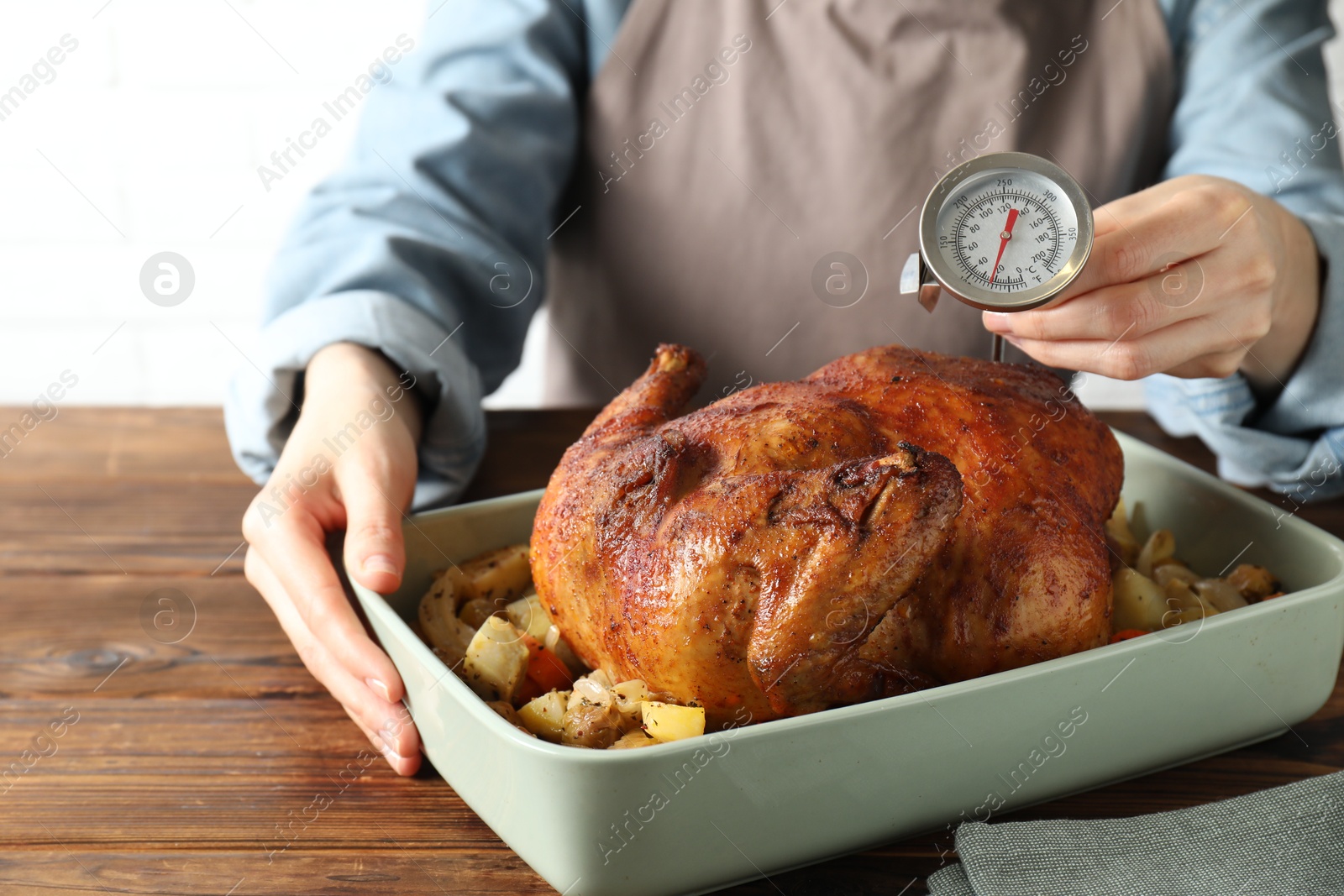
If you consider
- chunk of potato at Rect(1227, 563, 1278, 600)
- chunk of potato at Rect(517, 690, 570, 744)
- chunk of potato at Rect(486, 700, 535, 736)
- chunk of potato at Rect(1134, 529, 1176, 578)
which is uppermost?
chunk of potato at Rect(486, 700, 535, 736)

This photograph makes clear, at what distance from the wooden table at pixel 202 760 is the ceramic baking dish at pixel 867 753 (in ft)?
0.10

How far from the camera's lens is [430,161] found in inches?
73.1

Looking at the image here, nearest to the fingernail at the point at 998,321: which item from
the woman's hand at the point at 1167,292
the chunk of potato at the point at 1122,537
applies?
the woman's hand at the point at 1167,292

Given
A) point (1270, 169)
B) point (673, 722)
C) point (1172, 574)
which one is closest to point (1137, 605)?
point (1172, 574)

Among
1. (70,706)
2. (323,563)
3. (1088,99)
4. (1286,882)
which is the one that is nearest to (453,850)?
(323,563)

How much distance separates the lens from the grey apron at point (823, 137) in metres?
1.91

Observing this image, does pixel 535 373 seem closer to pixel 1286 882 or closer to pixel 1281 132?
Result: pixel 1281 132

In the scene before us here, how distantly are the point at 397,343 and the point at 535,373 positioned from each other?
1972 millimetres

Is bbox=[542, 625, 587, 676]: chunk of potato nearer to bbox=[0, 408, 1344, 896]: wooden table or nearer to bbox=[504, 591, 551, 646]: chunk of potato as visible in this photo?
bbox=[504, 591, 551, 646]: chunk of potato

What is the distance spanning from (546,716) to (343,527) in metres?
0.44

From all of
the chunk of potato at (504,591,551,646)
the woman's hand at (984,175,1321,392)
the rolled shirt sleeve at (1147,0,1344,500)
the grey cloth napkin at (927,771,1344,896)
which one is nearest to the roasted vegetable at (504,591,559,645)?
the chunk of potato at (504,591,551,646)

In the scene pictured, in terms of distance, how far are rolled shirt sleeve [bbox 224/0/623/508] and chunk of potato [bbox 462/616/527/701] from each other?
60 centimetres

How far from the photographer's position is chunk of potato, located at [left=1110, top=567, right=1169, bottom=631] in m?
1.15

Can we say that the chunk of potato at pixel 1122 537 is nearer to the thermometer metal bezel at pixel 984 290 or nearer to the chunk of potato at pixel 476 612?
the thermometer metal bezel at pixel 984 290
